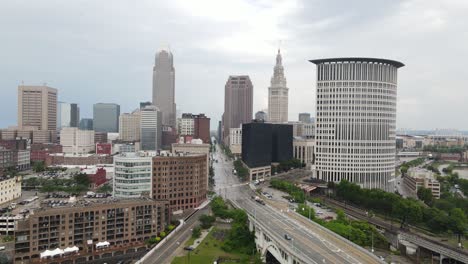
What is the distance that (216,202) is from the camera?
81.9 meters

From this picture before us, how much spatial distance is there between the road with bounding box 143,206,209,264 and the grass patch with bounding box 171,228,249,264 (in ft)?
6.53

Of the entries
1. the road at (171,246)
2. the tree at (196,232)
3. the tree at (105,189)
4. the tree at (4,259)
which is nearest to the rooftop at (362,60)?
the road at (171,246)

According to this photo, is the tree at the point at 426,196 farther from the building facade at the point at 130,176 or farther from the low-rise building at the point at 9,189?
the low-rise building at the point at 9,189

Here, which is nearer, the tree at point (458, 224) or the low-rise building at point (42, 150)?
the tree at point (458, 224)

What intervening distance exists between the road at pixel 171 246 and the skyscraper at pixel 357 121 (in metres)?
54.7

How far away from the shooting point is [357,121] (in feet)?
391

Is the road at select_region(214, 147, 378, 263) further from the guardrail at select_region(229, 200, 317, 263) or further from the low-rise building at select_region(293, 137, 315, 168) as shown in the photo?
the low-rise building at select_region(293, 137, 315, 168)

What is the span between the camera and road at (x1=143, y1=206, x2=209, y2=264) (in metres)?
58.8

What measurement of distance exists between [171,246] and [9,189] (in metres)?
53.0

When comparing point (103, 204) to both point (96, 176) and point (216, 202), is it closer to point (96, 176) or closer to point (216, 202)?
point (216, 202)

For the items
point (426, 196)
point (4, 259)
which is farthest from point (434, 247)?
point (4, 259)

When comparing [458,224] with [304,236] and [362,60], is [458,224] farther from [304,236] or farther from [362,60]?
[362,60]

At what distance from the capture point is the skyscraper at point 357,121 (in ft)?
390

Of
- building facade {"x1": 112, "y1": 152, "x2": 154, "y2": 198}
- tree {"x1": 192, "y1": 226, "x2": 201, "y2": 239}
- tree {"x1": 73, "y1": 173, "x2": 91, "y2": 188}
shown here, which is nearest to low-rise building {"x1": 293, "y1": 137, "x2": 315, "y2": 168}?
tree {"x1": 73, "y1": 173, "x2": 91, "y2": 188}
